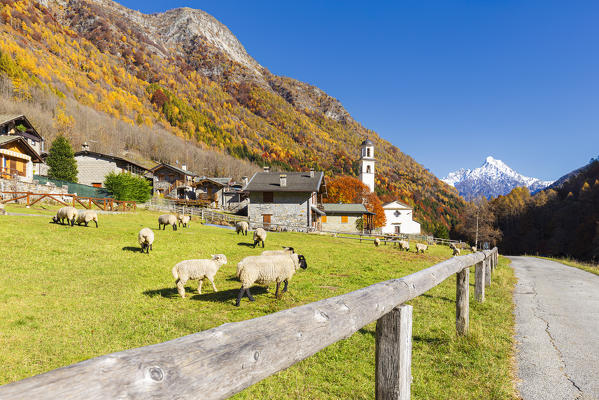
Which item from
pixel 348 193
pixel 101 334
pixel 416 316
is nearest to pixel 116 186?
pixel 101 334

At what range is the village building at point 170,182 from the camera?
190 ft

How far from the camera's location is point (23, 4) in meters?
148

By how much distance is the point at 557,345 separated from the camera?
18.6ft

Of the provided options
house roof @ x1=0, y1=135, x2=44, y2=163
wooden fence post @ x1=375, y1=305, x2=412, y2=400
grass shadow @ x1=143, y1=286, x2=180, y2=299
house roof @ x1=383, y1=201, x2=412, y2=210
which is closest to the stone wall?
house roof @ x1=0, y1=135, x2=44, y2=163

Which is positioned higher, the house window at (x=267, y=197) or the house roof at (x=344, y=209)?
the house window at (x=267, y=197)

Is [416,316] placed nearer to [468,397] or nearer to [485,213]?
[468,397]

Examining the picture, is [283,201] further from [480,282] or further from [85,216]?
[480,282]

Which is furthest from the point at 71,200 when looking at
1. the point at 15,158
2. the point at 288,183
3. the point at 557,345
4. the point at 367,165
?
the point at 367,165

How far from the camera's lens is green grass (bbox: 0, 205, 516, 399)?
4.49 meters

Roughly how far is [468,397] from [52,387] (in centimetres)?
487

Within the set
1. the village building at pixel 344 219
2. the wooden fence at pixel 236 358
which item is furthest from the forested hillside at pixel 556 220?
the wooden fence at pixel 236 358

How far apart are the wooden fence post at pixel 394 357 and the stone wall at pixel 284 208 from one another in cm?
3593

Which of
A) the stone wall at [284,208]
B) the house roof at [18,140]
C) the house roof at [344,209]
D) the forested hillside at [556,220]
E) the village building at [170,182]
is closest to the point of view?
the house roof at [18,140]

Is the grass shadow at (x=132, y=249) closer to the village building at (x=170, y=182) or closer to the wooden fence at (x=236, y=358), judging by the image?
the wooden fence at (x=236, y=358)
